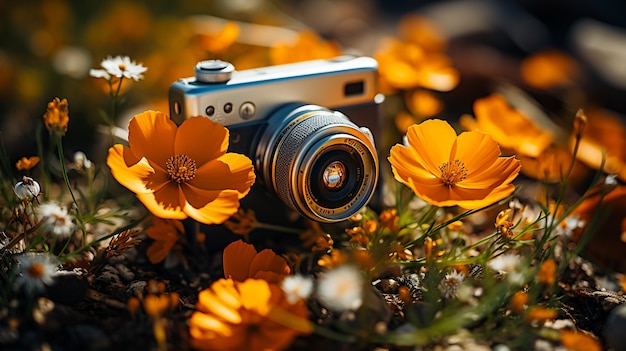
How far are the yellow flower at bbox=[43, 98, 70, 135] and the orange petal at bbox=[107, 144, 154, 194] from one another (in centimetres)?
14

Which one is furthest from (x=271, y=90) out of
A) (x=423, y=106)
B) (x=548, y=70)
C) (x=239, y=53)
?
(x=548, y=70)

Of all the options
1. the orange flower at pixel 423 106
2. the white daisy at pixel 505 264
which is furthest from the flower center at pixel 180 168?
the orange flower at pixel 423 106

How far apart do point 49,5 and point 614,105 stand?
2293 millimetres

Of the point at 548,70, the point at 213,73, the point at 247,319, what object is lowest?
the point at 548,70

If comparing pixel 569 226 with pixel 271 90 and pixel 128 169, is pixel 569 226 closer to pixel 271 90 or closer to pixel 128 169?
pixel 271 90

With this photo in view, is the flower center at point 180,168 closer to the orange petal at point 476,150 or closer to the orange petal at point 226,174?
the orange petal at point 226,174

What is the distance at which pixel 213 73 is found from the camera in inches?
56.1

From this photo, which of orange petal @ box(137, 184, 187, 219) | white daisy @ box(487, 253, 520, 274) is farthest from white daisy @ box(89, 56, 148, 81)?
white daisy @ box(487, 253, 520, 274)

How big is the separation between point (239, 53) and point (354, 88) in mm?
970

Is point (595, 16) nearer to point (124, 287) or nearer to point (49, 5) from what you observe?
point (49, 5)

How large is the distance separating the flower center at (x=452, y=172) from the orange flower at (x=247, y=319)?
37 cm

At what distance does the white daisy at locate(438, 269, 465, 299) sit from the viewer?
1.18 m

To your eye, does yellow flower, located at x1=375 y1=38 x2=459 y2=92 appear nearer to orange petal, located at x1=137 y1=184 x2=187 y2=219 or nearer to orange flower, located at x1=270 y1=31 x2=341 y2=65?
orange flower, located at x1=270 y1=31 x2=341 y2=65

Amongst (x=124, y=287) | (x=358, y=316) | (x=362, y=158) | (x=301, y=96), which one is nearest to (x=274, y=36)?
(x=301, y=96)
